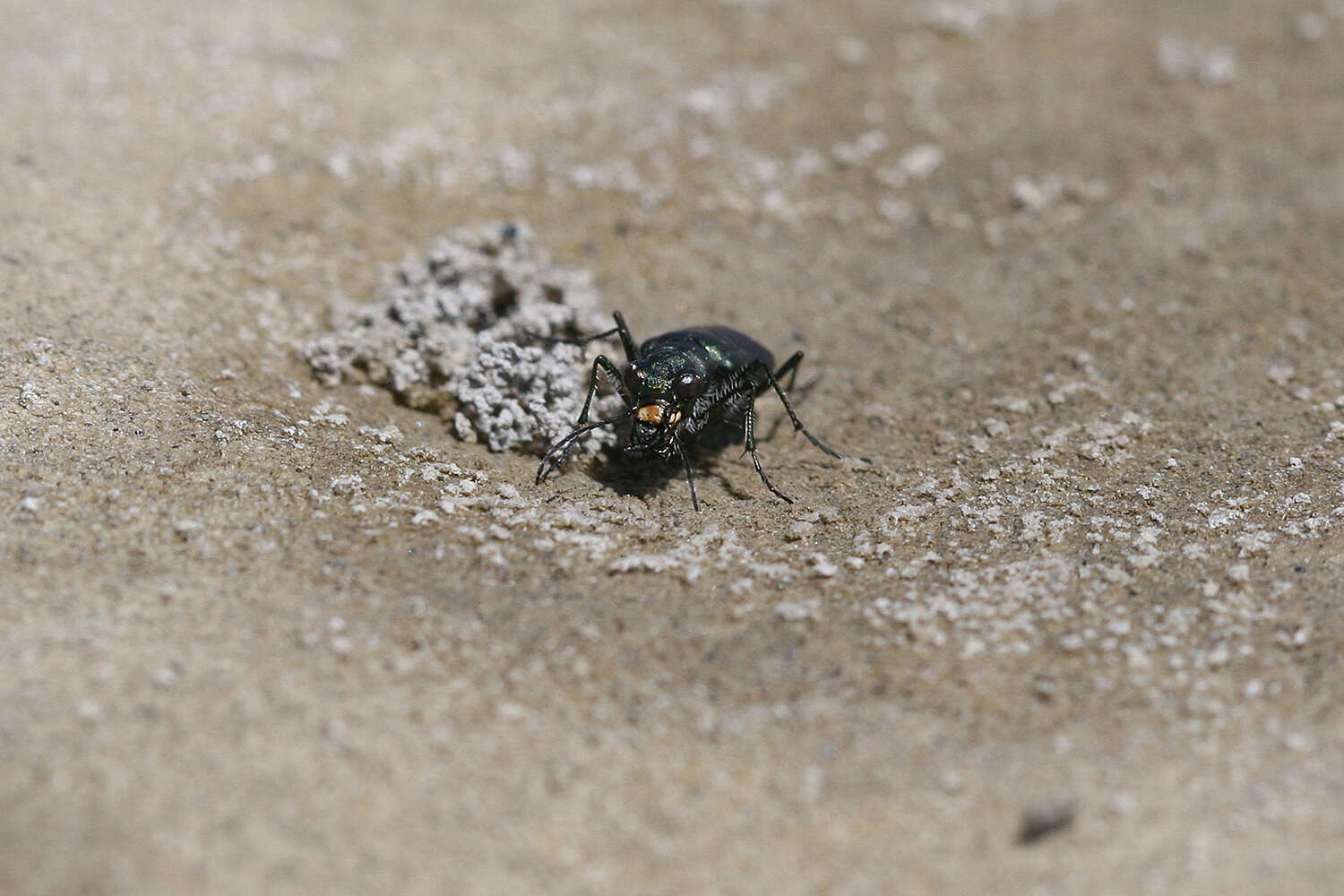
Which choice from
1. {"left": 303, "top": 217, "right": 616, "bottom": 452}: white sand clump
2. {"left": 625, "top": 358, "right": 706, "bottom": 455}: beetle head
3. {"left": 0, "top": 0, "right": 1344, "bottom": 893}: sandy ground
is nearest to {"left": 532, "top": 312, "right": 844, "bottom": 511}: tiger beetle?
{"left": 625, "top": 358, "right": 706, "bottom": 455}: beetle head

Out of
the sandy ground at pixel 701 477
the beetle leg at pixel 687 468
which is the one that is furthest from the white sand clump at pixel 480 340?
the beetle leg at pixel 687 468

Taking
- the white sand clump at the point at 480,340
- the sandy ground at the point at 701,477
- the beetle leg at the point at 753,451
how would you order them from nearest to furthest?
the sandy ground at the point at 701,477 < the beetle leg at the point at 753,451 < the white sand clump at the point at 480,340

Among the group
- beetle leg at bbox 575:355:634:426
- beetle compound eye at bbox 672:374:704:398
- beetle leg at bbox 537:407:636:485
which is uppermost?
beetle compound eye at bbox 672:374:704:398

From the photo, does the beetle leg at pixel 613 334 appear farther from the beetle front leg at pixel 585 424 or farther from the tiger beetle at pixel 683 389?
the beetle front leg at pixel 585 424

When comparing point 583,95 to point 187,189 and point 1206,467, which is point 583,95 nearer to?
point 187,189

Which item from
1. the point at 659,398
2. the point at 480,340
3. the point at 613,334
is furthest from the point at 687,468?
the point at 480,340

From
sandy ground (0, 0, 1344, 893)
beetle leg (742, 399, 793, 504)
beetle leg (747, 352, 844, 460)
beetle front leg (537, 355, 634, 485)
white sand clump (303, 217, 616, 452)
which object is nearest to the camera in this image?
sandy ground (0, 0, 1344, 893)

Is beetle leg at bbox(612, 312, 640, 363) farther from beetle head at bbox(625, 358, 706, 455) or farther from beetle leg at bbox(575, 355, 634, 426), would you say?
beetle head at bbox(625, 358, 706, 455)
